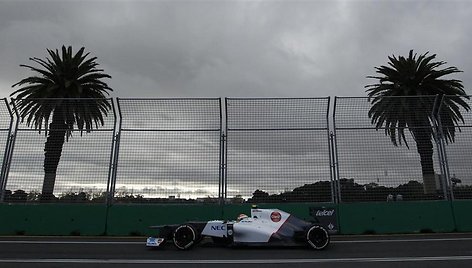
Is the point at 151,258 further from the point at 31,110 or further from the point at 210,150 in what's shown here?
the point at 31,110

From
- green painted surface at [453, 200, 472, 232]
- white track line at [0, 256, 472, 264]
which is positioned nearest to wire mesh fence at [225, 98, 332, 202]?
green painted surface at [453, 200, 472, 232]

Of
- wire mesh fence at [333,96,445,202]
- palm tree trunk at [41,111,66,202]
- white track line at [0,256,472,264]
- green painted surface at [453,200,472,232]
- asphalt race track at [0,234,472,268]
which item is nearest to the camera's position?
asphalt race track at [0,234,472,268]

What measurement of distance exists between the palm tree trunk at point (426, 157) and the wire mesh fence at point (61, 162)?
9.51 meters

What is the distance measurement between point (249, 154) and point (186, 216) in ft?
8.69

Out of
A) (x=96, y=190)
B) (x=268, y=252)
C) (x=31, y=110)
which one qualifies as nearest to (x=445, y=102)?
(x=268, y=252)

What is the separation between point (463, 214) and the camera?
35.8 ft

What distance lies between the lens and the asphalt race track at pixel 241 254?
6.34 metres

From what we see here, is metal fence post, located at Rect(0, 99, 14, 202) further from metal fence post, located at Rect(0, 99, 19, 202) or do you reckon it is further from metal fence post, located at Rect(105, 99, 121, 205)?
metal fence post, located at Rect(105, 99, 121, 205)

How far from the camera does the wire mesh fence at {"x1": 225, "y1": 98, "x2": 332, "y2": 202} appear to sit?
36.1 ft

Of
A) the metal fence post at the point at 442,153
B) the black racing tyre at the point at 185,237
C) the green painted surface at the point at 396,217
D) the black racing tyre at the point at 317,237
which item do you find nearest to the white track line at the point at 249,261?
the black racing tyre at the point at 317,237

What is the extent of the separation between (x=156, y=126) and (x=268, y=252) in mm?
5787

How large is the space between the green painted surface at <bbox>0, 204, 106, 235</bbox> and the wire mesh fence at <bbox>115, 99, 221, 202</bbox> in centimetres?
92

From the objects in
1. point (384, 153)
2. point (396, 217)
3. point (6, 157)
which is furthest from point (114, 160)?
point (396, 217)

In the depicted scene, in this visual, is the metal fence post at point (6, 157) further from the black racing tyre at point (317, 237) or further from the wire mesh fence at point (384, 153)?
the wire mesh fence at point (384, 153)
